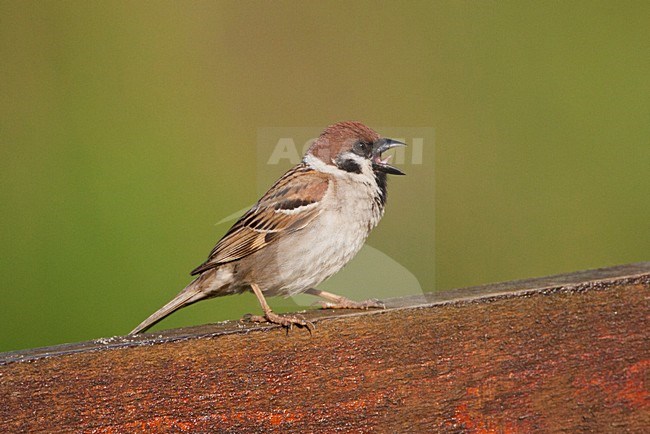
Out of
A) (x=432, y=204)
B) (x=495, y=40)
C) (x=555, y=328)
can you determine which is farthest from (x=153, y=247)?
(x=495, y=40)

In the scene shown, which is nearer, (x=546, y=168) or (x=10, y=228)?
(x=10, y=228)

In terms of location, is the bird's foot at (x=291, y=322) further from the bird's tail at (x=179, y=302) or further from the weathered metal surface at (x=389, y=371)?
the bird's tail at (x=179, y=302)

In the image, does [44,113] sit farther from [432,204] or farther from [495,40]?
[495,40]

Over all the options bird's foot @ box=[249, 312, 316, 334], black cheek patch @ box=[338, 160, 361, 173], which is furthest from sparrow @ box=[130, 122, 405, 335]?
bird's foot @ box=[249, 312, 316, 334]

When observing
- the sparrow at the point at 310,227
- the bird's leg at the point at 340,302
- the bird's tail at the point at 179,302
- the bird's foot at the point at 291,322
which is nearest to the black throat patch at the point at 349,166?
the sparrow at the point at 310,227

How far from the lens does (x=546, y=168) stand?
3387 millimetres

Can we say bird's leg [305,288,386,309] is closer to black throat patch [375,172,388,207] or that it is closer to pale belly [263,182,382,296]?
pale belly [263,182,382,296]

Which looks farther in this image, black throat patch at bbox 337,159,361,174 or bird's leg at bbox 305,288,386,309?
black throat patch at bbox 337,159,361,174

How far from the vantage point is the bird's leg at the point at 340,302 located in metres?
2.16

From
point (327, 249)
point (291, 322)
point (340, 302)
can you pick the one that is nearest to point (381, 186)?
point (327, 249)

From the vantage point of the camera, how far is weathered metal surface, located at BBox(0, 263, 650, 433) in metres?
1.71

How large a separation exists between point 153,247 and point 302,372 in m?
0.98

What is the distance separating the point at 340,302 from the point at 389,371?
2.36 feet

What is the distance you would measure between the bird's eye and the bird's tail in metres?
0.56
